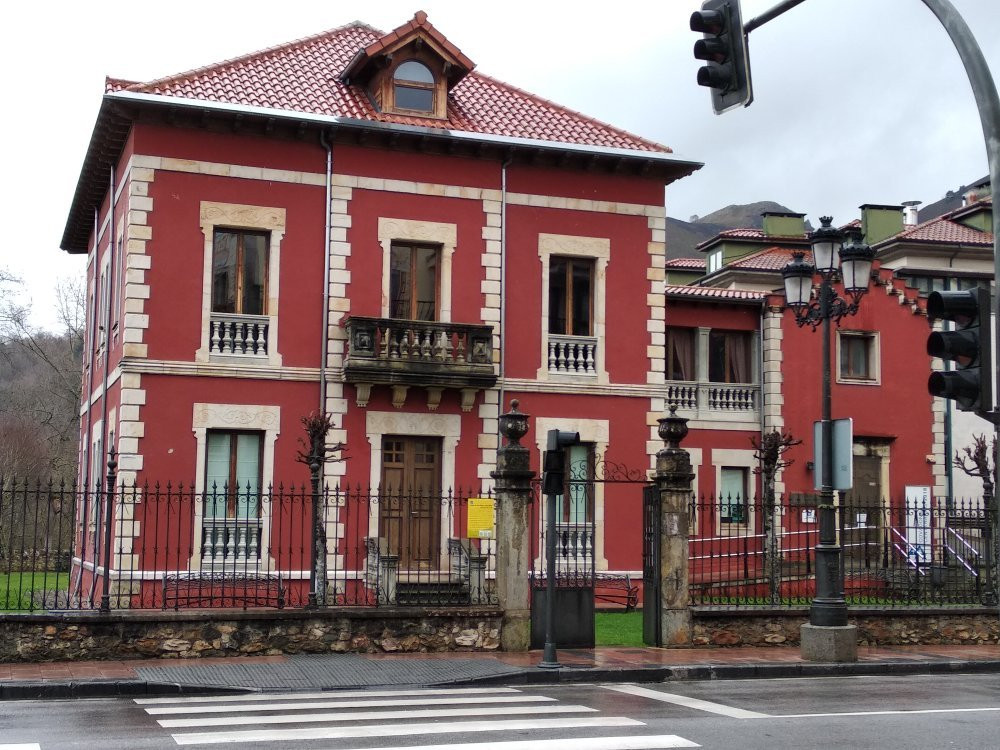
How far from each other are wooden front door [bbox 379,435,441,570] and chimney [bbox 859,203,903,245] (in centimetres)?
2318

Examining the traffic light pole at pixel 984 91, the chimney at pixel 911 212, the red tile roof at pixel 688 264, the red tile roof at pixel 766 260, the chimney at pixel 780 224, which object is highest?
the chimney at pixel 911 212

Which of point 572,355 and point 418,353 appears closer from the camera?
point 418,353

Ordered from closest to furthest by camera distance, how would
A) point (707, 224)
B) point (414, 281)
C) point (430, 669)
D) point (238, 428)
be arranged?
point (430, 669)
point (238, 428)
point (414, 281)
point (707, 224)

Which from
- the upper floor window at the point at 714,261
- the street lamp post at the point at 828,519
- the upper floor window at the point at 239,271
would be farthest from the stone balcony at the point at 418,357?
the upper floor window at the point at 714,261

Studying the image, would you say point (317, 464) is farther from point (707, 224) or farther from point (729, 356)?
point (707, 224)

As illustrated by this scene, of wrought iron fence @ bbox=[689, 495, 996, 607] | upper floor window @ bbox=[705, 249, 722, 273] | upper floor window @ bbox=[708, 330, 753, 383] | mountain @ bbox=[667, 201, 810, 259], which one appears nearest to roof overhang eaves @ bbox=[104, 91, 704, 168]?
upper floor window @ bbox=[708, 330, 753, 383]

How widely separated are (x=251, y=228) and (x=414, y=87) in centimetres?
440

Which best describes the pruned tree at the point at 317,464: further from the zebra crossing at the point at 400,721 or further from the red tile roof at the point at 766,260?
the red tile roof at the point at 766,260

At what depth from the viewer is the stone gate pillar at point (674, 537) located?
1762 cm

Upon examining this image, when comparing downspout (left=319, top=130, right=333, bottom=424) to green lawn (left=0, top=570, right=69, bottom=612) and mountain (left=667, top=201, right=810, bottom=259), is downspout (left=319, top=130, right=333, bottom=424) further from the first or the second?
mountain (left=667, top=201, right=810, bottom=259)

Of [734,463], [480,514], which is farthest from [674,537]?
[734,463]

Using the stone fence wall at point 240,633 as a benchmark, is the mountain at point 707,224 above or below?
above

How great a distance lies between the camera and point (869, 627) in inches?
740

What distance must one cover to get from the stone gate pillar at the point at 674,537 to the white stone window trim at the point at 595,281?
272 inches
